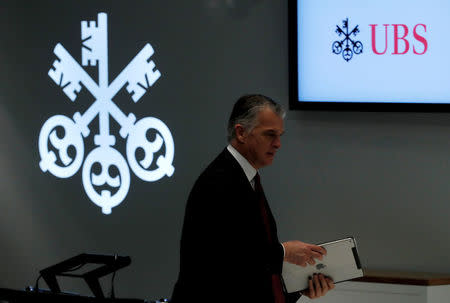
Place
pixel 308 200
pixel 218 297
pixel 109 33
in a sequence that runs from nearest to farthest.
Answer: pixel 218 297, pixel 308 200, pixel 109 33

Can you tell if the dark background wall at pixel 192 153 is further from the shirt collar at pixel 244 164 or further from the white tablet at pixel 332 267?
the shirt collar at pixel 244 164

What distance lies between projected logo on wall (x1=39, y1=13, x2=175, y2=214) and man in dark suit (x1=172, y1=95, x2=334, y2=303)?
166cm

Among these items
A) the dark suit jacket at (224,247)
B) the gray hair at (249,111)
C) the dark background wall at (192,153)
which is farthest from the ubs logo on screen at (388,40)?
the dark suit jacket at (224,247)

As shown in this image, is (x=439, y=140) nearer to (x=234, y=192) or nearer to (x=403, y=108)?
(x=403, y=108)

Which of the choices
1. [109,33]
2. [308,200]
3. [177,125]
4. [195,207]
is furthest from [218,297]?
[109,33]

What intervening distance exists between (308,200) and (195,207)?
5.27 ft

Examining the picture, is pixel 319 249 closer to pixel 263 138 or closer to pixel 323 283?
pixel 323 283

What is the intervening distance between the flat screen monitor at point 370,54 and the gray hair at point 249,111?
1282mm

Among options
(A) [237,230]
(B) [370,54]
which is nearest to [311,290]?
(A) [237,230]

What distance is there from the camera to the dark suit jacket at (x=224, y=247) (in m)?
2.15

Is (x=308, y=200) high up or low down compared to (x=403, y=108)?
down

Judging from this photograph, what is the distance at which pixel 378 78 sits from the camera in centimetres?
347

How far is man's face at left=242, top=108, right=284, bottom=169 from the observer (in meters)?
2.27

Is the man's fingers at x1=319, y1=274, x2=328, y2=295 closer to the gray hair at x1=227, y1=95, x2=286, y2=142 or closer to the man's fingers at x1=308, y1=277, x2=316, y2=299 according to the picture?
the man's fingers at x1=308, y1=277, x2=316, y2=299
